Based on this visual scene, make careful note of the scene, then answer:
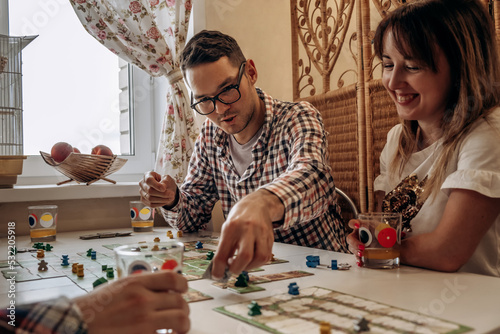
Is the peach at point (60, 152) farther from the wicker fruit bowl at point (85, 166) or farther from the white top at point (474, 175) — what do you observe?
the white top at point (474, 175)

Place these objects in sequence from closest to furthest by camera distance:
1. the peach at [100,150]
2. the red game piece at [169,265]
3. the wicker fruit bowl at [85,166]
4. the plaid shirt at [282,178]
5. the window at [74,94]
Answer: the red game piece at [169,265], the plaid shirt at [282,178], the wicker fruit bowl at [85,166], the peach at [100,150], the window at [74,94]

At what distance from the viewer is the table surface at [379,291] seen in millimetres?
753

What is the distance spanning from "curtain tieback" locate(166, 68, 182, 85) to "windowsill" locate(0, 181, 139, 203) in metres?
0.57

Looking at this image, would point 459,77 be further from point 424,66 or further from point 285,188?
point 285,188

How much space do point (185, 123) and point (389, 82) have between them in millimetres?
1209

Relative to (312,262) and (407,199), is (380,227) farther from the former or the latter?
(407,199)

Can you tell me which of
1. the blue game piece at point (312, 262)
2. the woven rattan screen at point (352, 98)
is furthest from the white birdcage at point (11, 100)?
the blue game piece at point (312, 262)

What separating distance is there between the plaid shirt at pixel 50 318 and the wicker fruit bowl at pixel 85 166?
5.29 ft

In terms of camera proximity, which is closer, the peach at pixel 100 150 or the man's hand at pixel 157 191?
the man's hand at pixel 157 191

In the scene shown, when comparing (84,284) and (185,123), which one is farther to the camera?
(185,123)

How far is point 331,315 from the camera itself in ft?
2.52

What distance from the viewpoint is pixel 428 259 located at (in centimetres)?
111

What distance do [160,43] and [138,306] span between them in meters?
1.95

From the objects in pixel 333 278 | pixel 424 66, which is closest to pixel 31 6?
pixel 424 66
